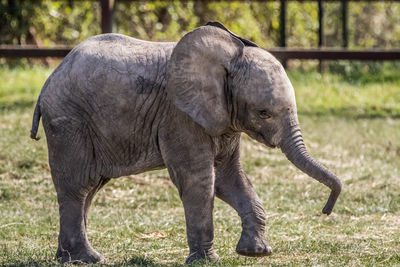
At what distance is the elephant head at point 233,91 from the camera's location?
5668 mm

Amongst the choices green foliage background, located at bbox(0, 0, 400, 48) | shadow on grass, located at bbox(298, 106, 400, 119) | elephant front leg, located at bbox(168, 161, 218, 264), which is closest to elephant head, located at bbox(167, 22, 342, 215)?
elephant front leg, located at bbox(168, 161, 218, 264)

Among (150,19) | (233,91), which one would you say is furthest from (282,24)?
(233,91)

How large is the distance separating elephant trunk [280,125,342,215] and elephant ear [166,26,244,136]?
1.49ft

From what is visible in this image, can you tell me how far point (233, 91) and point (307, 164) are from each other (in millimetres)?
708

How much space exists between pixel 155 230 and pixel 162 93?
5.95 ft

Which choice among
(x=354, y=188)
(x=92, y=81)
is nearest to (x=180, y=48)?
(x=92, y=81)

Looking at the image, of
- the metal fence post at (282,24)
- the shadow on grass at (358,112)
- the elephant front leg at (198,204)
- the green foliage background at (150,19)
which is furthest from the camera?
the green foliage background at (150,19)

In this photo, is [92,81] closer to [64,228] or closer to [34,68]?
[64,228]

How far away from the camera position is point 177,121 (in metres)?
5.87

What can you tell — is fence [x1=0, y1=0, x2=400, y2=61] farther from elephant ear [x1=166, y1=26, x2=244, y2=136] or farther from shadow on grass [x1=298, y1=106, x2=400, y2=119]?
elephant ear [x1=166, y1=26, x2=244, y2=136]

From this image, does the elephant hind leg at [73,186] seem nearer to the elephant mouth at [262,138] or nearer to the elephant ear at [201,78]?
the elephant ear at [201,78]

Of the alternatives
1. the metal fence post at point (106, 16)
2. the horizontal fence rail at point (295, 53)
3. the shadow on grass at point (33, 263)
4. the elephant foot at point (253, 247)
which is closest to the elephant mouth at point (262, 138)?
the elephant foot at point (253, 247)

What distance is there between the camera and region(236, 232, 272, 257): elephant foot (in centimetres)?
591

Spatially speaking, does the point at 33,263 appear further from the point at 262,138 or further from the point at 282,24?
the point at 282,24
